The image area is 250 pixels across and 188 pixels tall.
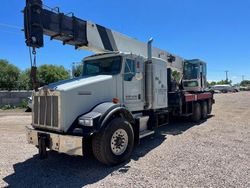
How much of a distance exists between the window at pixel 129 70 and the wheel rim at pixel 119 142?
161 cm

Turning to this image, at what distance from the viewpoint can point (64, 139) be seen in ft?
16.8

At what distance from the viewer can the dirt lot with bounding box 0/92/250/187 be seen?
473 centimetres

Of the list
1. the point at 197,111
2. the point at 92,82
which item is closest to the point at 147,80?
the point at 92,82

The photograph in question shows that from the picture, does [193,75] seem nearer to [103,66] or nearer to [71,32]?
[103,66]

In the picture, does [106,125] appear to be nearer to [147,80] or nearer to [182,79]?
[147,80]

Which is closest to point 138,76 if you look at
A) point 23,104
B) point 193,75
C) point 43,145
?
point 43,145

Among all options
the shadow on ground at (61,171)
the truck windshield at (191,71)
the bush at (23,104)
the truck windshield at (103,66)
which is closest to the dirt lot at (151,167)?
the shadow on ground at (61,171)

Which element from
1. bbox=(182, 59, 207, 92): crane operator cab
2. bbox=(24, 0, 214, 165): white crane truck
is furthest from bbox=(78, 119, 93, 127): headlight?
bbox=(182, 59, 207, 92): crane operator cab

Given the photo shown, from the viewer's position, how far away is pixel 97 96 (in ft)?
19.6

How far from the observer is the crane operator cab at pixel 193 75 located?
13.1 meters

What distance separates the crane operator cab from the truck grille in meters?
8.95

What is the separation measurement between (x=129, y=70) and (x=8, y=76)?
40035 millimetres

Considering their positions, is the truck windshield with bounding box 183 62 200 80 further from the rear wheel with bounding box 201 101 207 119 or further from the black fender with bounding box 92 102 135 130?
the black fender with bounding box 92 102 135 130

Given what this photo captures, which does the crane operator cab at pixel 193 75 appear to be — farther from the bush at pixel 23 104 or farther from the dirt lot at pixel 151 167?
the bush at pixel 23 104
